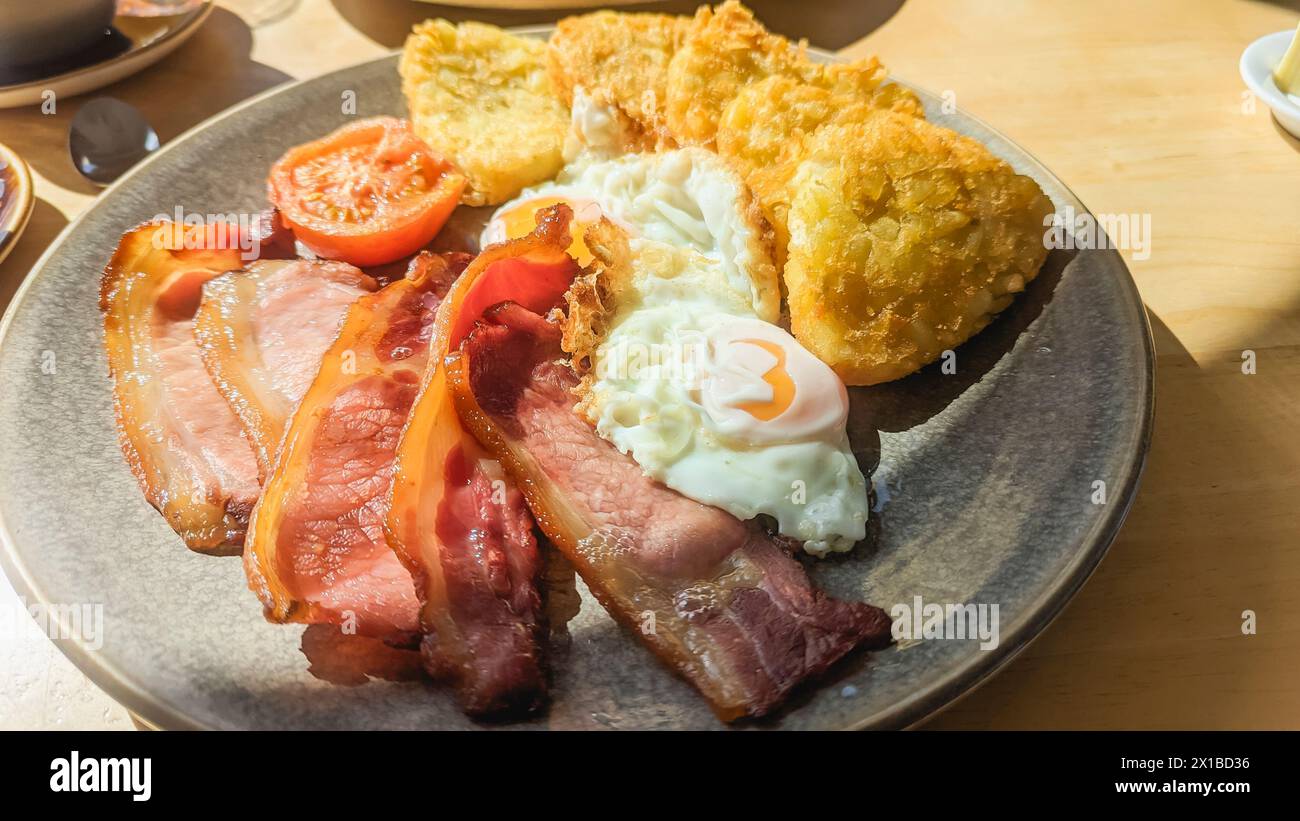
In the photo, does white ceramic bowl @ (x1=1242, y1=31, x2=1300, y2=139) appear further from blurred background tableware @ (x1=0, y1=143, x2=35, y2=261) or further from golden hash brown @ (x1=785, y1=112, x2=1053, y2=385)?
blurred background tableware @ (x1=0, y1=143, x2=35, y2=261)

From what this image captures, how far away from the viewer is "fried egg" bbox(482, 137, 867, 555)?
6.55 ft

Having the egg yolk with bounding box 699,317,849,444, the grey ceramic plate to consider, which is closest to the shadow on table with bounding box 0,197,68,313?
the grey ceramic plate

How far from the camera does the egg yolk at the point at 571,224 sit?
2.54 meters

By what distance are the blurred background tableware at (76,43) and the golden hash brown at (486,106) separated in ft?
4.33

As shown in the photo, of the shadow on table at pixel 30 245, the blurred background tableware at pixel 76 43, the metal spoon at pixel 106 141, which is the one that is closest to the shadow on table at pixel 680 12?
the blurred background tableware at pixel 76 43

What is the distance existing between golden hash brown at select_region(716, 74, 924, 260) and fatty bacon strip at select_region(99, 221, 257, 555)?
149 centimetres

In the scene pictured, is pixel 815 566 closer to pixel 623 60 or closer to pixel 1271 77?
pixel 623 60

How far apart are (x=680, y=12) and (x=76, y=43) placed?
8.31ft

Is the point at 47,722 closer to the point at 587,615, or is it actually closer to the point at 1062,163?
the point at 587,615

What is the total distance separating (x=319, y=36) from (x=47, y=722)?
130 inches

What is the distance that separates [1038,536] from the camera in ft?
6.13

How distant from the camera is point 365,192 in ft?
9.04

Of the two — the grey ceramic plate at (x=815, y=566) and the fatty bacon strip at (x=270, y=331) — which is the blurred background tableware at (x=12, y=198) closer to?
the grey ceramic plate at (x=815, y=566)

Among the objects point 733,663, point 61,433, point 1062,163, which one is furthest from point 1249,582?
point 61,433
